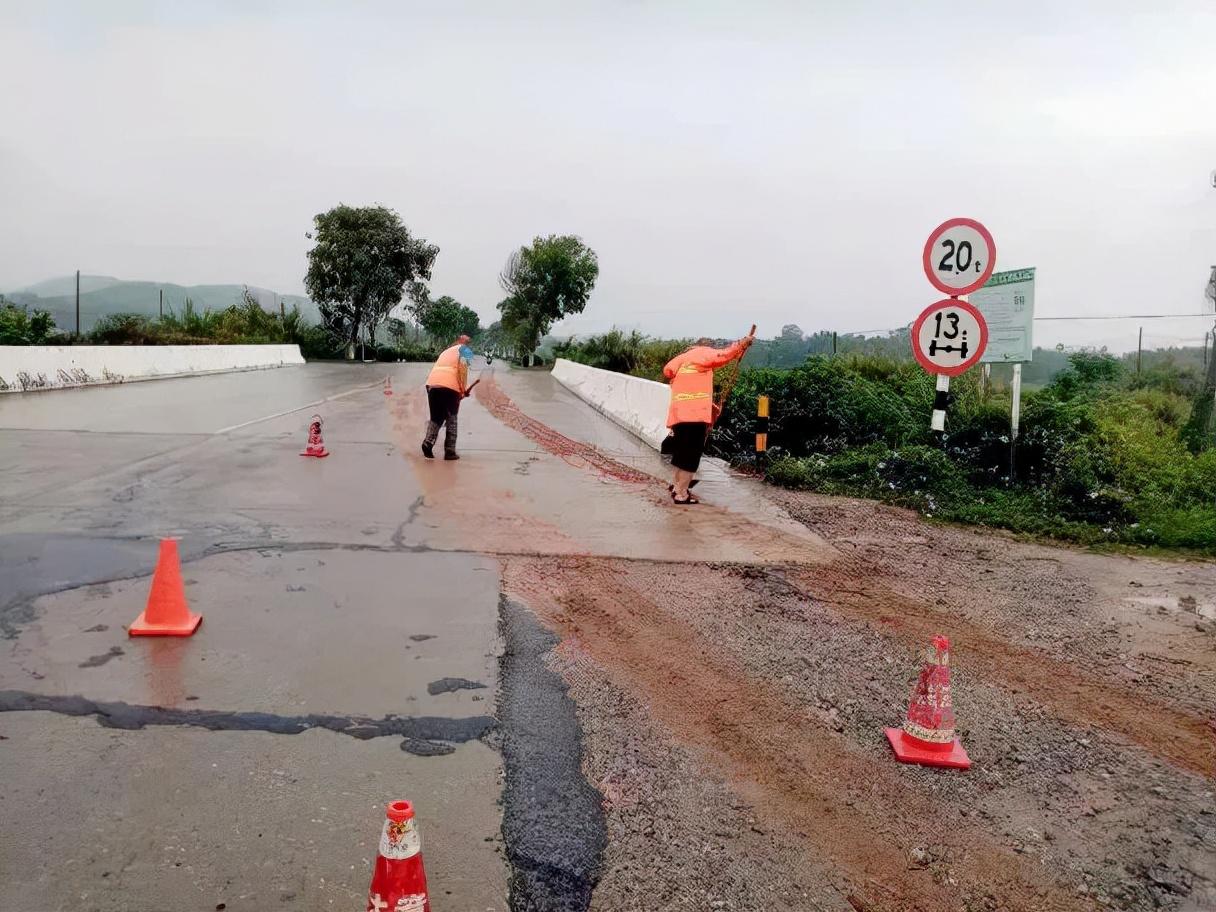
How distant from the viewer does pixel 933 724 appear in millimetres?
3889

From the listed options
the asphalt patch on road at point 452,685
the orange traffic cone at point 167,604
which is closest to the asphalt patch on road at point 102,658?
the orange traffic cone at point 167,604

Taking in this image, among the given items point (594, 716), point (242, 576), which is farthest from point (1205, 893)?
point (242, 576)

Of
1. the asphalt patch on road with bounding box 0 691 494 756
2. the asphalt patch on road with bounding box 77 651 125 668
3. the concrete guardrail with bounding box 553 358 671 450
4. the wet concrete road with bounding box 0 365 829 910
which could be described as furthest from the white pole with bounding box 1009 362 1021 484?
the asphalt patch on road with bounding box 77 651 125 668

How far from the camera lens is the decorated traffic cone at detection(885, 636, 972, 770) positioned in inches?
152

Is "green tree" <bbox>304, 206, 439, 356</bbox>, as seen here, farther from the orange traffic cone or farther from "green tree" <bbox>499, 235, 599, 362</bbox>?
the orange traffic cone

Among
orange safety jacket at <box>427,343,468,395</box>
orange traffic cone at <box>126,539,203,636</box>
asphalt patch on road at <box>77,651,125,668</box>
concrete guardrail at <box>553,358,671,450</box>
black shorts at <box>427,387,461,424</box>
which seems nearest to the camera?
asphalt patch on road at <box>77,651,125,668</box>

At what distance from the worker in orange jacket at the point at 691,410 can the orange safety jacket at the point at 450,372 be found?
359 cm

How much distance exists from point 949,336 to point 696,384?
8.81 ft

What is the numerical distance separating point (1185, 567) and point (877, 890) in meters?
6.27

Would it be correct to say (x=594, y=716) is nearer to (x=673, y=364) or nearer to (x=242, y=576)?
(x=242, y=576)

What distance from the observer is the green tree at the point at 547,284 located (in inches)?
2589

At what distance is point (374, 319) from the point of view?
63781 mm

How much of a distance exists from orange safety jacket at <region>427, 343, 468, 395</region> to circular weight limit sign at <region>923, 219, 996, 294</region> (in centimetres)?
620

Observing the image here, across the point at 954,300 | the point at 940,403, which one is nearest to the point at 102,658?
the point at 954,300
